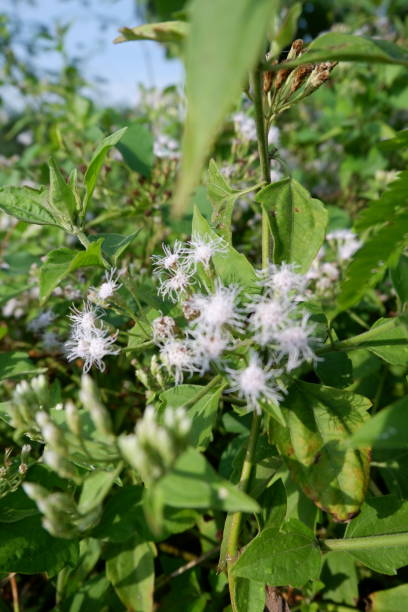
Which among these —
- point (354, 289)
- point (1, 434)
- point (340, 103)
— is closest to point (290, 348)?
point (354, 289)

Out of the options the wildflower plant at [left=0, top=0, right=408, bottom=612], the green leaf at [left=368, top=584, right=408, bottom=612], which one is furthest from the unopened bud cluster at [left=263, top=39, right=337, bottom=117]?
the green leaf at [left=368, top=584, right=408, bottom=612]

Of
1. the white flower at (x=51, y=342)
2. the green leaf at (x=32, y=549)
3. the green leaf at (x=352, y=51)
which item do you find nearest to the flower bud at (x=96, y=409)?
the green leaf at (x=32, y=549)

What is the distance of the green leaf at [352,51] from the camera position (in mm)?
548

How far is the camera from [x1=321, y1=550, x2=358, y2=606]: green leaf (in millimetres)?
1040

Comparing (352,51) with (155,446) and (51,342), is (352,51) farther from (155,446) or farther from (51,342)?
(51,342)

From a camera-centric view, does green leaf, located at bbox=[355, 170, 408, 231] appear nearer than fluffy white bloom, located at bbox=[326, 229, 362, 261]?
Yes

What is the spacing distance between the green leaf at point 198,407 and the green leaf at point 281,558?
0.18 metres

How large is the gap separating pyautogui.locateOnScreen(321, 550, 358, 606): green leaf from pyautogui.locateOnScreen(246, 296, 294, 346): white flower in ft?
2.12

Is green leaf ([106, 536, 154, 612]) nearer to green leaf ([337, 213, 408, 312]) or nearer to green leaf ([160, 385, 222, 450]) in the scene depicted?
green leaf ([160, 385, 222, 450])

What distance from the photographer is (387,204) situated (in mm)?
607

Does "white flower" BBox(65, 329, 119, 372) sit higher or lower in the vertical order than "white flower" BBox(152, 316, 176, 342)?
lower

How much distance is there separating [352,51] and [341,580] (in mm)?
1005

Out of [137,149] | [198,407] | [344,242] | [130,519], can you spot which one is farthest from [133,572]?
[344,242]

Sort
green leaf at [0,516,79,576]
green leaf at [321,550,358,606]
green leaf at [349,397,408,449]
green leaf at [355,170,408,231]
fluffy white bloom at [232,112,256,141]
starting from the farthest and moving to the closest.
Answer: fluffy white bloom at [232,112,256,141] < green leaf at [321,550,358,606] < green leaf at [0,516,79,576] < green leaf at [355,170,408,231] < green leaf at [349,397,408,449]
